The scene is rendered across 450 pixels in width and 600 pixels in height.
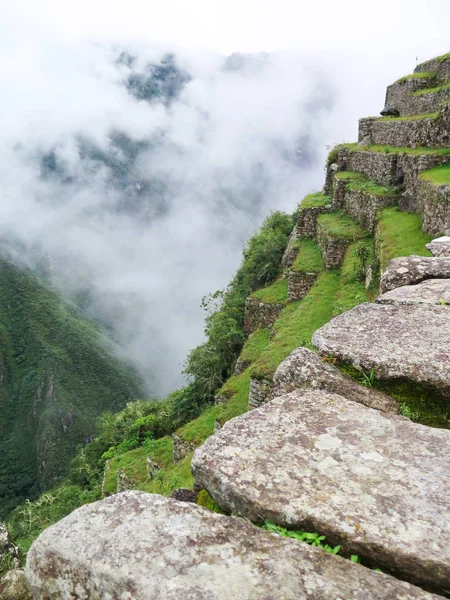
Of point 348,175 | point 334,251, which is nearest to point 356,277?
point 334,251

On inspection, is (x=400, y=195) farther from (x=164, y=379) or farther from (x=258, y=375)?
(x=164, y=379)

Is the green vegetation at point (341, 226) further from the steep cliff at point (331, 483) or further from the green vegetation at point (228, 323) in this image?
the steep cliff at point (331, 483)

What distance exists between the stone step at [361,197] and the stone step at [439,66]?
6.74m

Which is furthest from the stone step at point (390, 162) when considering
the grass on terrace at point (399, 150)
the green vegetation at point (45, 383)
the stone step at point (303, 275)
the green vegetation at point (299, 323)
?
the green vegetation at point (45, 383)

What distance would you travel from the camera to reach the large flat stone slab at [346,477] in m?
2.09

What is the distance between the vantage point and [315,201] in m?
22.0

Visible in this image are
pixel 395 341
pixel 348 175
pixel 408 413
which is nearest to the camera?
pixel 408 413

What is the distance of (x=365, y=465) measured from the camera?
2.59m

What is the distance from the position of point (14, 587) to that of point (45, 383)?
157020 mm

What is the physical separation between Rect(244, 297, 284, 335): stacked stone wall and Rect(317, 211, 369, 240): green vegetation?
150 inches

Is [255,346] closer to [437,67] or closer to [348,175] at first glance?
[348,175]

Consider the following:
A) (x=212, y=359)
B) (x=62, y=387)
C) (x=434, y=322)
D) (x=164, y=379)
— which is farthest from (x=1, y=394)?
(x=434, y=322)

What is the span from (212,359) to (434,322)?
51.9 ft

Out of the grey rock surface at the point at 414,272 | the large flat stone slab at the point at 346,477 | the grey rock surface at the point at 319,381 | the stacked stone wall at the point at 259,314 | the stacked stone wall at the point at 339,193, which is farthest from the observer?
the stacked stone wall at the point at 339,193
